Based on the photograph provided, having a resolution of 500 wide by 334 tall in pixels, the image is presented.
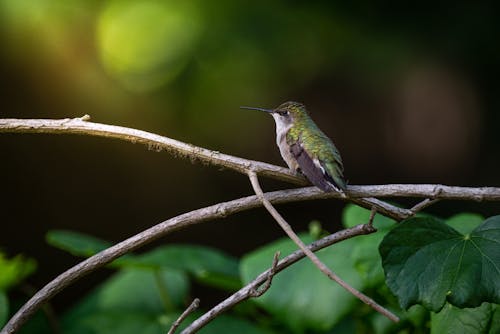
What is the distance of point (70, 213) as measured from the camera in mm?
5207

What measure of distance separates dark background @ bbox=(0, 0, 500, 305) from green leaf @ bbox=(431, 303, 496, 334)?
326 centimetres

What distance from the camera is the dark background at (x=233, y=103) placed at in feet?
15.9

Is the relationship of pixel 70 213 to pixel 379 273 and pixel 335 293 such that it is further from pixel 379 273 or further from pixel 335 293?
pixel 379 273

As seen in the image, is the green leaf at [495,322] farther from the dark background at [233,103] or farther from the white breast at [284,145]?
the dark background at [233,103]

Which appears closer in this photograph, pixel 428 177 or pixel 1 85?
pixel 1 85

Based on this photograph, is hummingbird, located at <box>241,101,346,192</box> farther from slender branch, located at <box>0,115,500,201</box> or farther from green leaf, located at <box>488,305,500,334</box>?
green leaf, located at <box>488,305,500,334</box>

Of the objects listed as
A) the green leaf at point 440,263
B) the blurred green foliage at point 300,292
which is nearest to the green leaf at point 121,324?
the blurred green foliage at point 300,292

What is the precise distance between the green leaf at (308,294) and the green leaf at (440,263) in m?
0.73

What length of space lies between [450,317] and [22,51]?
12.7 ft

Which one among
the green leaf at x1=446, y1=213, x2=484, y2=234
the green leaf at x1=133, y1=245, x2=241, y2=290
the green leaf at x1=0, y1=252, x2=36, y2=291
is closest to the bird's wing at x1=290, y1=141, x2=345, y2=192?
the green leaf at x1=446, y1=213, x2=484, y2=234

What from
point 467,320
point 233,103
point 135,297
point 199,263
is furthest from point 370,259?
point 233,103

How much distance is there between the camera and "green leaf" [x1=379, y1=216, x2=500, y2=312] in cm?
152

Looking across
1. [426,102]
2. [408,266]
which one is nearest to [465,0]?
[426,102]

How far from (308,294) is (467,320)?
882 mm
